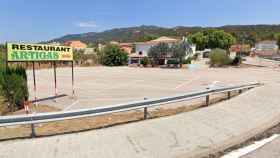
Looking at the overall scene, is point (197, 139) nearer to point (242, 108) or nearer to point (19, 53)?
point (242, 108)

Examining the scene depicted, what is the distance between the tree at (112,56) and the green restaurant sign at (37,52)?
44903mm

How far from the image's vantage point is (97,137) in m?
6.83

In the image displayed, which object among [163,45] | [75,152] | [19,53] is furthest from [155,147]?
[163,45]

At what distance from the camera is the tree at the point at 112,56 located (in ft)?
203

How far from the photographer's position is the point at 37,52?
14266 millimetres

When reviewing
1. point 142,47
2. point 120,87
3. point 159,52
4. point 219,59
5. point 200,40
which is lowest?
point 120,87

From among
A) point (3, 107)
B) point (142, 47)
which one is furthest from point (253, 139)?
point (142, 47)

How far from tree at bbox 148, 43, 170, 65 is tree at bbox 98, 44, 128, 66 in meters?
5.87

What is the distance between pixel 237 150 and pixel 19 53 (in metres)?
9.78

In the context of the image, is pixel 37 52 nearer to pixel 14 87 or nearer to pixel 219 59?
pixel 14 87

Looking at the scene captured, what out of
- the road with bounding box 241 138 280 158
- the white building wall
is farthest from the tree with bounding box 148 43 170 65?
the road with bounding box 241 138 280 158

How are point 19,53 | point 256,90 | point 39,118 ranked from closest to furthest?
1. point 39,118
2. point 19,53
3. point 256,90

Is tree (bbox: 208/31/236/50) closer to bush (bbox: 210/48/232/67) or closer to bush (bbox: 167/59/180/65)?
bush (bbox: 210/48/232/67)

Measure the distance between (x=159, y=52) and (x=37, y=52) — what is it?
45.7 meters
